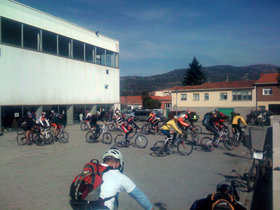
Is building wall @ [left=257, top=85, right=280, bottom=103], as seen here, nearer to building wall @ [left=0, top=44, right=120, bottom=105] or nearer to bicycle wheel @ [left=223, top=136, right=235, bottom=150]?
building wall @ [left=0, top=44, right=120, bottom=105]

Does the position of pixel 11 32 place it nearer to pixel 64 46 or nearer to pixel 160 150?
pixel 64 46

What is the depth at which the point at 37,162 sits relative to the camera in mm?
9602

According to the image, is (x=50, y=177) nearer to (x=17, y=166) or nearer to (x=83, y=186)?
(x=17, y=166)

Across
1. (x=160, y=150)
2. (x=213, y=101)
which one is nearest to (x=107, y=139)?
(x=160, y=150)

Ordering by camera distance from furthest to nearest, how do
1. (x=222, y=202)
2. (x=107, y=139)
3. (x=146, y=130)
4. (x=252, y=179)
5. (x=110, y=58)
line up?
(x=110, y=58), (x=146, y=130), (x=107, y=139), (x=252, y=179), (x=222, y=202)

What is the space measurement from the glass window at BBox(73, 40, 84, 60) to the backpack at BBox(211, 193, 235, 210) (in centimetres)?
2751

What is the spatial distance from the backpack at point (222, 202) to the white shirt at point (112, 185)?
2.99 ft

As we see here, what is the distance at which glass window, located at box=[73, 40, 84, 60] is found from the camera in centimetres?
2830

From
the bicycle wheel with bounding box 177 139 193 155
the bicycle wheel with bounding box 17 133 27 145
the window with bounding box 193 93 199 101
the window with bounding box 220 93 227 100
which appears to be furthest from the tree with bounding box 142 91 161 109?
the bicycle wheel with bounding box 177 139 193 155

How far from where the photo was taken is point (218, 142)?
1217 centimetres

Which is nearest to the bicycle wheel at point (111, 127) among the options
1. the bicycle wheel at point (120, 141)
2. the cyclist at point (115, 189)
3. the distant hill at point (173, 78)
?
the bicycle wheel at point (120, 141)

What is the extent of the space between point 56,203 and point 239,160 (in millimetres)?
7245

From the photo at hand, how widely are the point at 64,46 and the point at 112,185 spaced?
26.1 meters

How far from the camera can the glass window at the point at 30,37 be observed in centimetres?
2220
